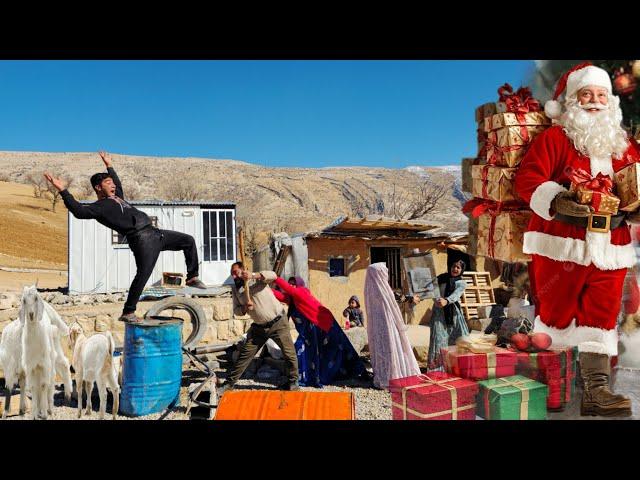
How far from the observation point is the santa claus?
364cm

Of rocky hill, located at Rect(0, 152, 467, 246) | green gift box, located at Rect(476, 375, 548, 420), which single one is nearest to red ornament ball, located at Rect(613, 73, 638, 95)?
A: green gift box, located at Rect(476, 375, 548, 420)

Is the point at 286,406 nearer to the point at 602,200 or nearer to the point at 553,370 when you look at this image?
the point at 553,370

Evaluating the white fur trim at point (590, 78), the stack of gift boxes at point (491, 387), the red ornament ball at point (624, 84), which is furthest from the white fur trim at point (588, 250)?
the red ornament ball at point (624, 84)

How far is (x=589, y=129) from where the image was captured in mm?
3691

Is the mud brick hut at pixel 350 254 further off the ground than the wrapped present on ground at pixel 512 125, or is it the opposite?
the wrapped present on ground at pixel 512 125

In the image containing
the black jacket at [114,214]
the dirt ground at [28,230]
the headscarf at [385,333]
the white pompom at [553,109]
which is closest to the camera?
the black jacket at [114,214]

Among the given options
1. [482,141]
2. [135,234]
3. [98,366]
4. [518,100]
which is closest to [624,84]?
[518,100]

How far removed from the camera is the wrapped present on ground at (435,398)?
11.5 ft

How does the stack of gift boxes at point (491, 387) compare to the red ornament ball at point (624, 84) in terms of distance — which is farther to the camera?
the red ornament ball at point (624, 84)

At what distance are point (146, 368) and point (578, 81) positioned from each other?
3.79 m

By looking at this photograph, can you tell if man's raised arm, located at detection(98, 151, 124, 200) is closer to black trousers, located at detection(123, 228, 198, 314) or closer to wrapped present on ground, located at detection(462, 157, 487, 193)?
black trousers, located at detection(123, 228, 198, 314)

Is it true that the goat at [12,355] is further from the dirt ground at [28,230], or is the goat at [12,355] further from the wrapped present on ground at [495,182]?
the dirt ground at [28,230]

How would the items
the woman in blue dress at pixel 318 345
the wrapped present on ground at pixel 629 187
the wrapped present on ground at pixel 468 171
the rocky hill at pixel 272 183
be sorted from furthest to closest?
the rocky hill at pixel 272 183 < the woman in blue dress at pixel 318 345 < the wrapped present on ground at pixel 468 171 < the wrapped present on ground at pixel 629 187

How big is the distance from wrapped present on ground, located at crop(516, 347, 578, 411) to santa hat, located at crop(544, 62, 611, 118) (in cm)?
170
